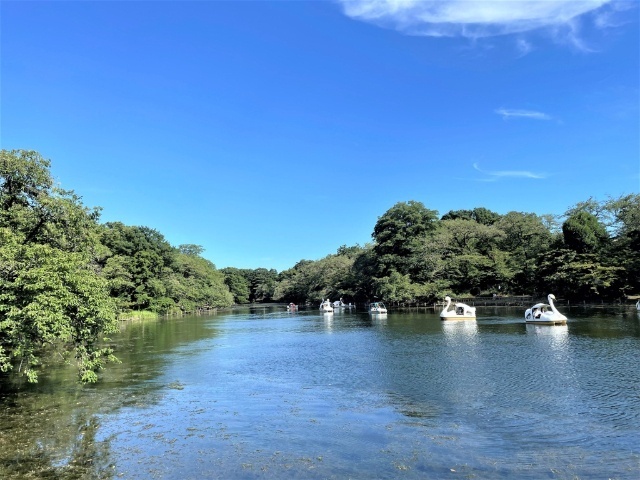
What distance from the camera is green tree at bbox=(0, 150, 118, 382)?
12617mm

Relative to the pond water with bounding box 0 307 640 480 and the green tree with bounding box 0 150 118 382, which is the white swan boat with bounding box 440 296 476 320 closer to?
the pond water with bounding box 0 307 640 480

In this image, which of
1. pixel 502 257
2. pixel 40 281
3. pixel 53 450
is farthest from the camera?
pixel 502 257

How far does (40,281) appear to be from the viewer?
41.5 feet

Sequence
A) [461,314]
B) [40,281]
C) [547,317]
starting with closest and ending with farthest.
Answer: [40,281], [547,317], [461,314]

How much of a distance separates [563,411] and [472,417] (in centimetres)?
274

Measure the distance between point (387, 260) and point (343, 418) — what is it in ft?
218

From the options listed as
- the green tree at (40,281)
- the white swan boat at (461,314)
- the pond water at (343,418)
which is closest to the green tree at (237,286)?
the white swan boat at (461,314)

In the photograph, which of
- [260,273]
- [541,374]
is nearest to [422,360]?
[541,374]

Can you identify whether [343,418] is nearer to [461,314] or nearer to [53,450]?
[53,450]

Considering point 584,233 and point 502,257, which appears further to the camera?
point 502,257

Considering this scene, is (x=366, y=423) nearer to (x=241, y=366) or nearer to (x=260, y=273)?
(x=241, y=366)

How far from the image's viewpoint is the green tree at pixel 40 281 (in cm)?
1262

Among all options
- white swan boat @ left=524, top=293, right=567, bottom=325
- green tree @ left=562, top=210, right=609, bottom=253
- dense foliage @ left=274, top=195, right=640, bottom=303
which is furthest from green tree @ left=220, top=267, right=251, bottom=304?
white swan boat @ left=524, top=293, right=567, bottom=325

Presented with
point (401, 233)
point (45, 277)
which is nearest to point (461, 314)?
point (401, 233)
